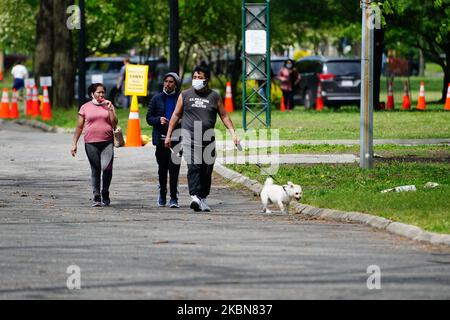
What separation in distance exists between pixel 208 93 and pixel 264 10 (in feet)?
52.6

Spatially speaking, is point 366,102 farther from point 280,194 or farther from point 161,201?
point 280,194

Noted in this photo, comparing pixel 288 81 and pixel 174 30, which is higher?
pixel 174 30

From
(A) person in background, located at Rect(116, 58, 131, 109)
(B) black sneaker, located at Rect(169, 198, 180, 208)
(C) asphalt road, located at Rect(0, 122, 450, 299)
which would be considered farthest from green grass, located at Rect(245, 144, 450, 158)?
(A) person in background, located at Rect(116, 58, 131, 109)

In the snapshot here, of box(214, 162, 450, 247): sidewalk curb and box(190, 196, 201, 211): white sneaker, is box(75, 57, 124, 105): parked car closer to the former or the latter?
box(214, 162, 450, 247): sidewalk curb

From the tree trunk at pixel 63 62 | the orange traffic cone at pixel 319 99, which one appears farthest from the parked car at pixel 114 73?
the orange traffic cone at pixel 319 99

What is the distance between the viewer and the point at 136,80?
31.0m

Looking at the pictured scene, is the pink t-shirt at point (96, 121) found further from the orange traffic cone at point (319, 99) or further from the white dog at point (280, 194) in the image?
the orange traffic cone at point (319, 99)

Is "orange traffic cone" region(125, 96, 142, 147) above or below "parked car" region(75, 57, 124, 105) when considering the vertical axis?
below

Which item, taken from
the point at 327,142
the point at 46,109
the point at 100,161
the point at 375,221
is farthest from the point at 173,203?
the point at 46,109

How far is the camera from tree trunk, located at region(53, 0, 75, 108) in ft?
143

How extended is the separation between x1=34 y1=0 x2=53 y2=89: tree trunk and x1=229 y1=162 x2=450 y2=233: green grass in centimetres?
2365

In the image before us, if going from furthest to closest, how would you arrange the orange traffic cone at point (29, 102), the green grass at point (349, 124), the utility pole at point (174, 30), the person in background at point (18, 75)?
the person in background at point (18, 75) < the orange traffic cone at point (29, 102) < the green grass at point (349, 124) < the utility pole at point (174, 30)

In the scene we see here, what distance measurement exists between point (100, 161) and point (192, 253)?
5.59m

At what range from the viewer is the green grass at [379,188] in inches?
593
